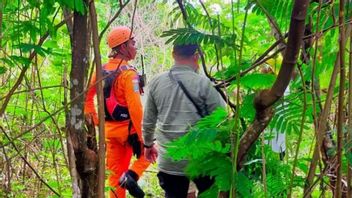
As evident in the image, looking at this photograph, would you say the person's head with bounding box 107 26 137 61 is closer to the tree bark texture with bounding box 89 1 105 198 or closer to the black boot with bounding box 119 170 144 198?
the black boot with bounding box 119 170 144 198

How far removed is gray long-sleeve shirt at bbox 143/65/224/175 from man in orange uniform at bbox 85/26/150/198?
Answer: 44cm

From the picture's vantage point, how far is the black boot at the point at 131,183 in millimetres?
4086

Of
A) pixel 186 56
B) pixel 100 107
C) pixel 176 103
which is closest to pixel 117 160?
pixel 176 103

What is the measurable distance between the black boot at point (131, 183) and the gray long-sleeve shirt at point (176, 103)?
0.69m

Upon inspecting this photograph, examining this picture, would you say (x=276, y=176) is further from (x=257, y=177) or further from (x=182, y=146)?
(x=182, y=146)

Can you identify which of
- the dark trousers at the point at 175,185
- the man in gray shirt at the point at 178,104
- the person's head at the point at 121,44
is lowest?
the dark trousers at the point at 175,185

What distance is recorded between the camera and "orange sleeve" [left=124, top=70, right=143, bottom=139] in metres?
3.90

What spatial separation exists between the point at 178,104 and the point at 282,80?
7.29ft

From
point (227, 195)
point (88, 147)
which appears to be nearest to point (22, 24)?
point (88, 147)

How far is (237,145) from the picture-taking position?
1.25m

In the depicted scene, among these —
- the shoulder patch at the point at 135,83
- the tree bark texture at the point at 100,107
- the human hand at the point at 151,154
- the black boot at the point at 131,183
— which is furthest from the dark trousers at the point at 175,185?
the tree bark texture at the point at 100,107

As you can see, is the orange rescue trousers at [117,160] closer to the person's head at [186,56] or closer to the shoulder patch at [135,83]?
the shoulder patch at [135,83]

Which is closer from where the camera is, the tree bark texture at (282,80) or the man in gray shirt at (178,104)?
the tree bark texture at (282,80)

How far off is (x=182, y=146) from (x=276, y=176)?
35 centimetres
